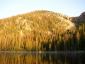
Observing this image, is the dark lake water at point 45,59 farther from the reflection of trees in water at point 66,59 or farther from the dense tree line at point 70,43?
the dense tree line at point 70,43

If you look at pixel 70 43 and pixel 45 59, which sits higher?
pixel 45 59

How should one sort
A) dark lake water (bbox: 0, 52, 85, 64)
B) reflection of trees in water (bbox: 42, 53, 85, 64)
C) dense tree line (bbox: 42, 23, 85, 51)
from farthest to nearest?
dense tree line (bbox: 42, 23, 85, 51) → dark lake water (bbox: 0, 52, 85, 64) → reflection of trees in water (bbox: 42, 53, 85, 64)

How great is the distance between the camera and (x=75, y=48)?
171250 mm

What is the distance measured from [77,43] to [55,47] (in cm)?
2354

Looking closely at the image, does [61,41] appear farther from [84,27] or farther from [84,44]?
[84,44]

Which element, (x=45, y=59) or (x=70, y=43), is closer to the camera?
(x=45, y=59)

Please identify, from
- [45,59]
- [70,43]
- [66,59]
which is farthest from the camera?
[70,43]

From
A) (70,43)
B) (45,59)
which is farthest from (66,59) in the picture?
(70,43)

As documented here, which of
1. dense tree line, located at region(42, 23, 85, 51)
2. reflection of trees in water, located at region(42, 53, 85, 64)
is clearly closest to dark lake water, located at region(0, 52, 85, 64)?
reflection of trees in water, located at region(42, 53, 85, 64)

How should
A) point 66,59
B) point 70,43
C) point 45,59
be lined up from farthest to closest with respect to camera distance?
point 70,43 → point 45,59 → point 66,59

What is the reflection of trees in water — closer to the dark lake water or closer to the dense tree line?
the dark lake water

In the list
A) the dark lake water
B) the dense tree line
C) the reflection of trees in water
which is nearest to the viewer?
the reflection of trees in water

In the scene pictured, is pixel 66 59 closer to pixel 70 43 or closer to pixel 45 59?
pixel 45 59

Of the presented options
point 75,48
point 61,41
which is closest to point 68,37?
point 61,41
